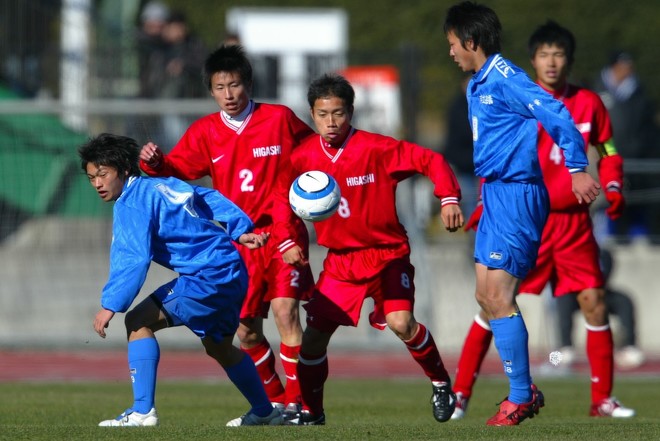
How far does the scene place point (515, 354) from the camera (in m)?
8.44

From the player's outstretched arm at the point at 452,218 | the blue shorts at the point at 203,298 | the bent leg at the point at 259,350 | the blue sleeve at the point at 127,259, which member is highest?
the player's outstretched arm at the point at 452,218

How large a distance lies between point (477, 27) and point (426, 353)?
2.05 metres

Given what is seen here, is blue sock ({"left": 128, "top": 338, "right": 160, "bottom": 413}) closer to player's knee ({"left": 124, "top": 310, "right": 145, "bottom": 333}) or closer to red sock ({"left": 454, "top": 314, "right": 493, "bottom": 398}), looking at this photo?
player's knee ({"left": 124, "top": 310, "right": 145, "bottom": 333})

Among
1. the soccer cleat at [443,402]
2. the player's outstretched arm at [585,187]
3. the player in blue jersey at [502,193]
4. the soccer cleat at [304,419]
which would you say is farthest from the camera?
the soccer cleat at [443,402]

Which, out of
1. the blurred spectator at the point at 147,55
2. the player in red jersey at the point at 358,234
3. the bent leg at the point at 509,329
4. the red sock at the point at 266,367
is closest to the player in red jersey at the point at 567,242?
the player in red jersey at the point at 358,234

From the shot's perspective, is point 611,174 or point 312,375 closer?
point 312,375

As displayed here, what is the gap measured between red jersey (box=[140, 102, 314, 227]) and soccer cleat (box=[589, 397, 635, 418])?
2628 mm

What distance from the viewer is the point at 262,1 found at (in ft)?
107

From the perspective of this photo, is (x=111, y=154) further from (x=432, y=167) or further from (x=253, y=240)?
(x=432, y=167)

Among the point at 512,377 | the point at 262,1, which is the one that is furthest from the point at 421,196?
the point at 262,1

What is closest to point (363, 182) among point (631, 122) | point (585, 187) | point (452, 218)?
point (452, 218)

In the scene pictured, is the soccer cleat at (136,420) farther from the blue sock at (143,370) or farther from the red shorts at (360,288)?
the red shorts at (360,288)

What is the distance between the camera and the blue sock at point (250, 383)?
8.36 metres

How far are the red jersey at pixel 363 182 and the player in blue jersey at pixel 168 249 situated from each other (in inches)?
28.2
